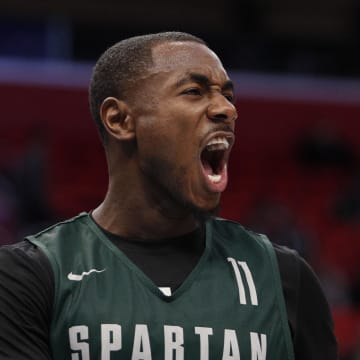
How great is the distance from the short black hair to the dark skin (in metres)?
0.02

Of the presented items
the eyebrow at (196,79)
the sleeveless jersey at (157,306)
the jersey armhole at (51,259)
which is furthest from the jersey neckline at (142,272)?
the eyebrow at (196,79)

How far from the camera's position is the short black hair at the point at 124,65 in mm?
2377

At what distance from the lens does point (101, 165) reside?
921 centimetres

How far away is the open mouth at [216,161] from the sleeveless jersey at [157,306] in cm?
18

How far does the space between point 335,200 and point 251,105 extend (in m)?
1.21

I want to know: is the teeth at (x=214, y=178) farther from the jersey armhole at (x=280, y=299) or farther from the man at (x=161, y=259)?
the jersey armhole at (x=280, y=299)

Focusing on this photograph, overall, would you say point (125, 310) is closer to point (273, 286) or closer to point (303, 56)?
point (273, 286)

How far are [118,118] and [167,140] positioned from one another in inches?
6.1

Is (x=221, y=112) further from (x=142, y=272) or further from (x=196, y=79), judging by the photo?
(x=142, y=272)

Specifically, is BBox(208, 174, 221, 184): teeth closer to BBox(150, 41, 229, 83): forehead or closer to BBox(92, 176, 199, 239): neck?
BBox(92, 176, 199, 239): neck

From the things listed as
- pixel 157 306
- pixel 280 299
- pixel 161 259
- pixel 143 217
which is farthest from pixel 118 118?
pixel 280 299

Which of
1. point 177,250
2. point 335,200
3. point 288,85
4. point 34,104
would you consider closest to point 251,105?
point 288,85

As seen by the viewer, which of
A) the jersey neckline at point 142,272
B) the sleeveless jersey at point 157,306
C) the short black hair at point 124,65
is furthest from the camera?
the short black hair at point 124,65

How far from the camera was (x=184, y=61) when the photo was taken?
7.71ft
